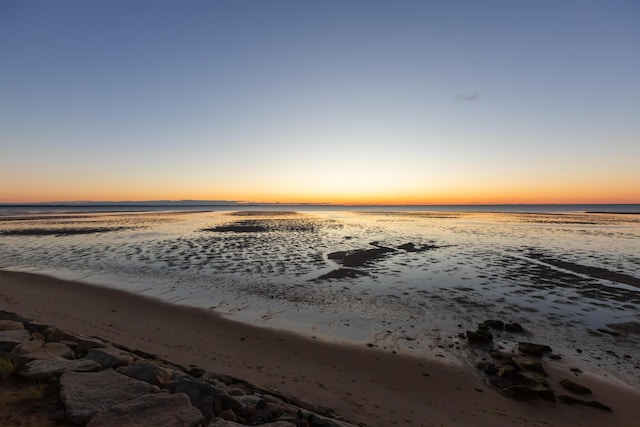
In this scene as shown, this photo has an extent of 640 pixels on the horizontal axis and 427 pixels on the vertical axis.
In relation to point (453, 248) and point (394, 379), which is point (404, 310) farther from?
point (453, 248)

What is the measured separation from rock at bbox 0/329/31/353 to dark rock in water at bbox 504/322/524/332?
12.4 m

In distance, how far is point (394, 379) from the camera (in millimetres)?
7219

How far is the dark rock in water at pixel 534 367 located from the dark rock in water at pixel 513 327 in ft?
8.31

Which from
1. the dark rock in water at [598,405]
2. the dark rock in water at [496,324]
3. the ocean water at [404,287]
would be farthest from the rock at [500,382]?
the dark rock in water at [496,324]

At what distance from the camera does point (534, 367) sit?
24.4ft

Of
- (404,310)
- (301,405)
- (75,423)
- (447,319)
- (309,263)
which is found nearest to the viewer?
(75,423)

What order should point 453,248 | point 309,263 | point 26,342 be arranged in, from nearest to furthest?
point 26,342 < point 309,263 < point 453,248

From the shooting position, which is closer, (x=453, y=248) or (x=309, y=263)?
(x=309, y=263)

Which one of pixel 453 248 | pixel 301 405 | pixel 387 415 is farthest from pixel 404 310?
pixel 453 248

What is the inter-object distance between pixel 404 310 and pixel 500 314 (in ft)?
10.7

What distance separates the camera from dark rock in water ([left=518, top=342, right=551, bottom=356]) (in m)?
8.35

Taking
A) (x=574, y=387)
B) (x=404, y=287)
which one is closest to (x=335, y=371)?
(x=574, y=387)

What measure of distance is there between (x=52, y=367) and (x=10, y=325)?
3.57 meters

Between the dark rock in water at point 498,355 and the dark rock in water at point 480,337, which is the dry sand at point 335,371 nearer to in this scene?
the dark rock in water at point 498,355
